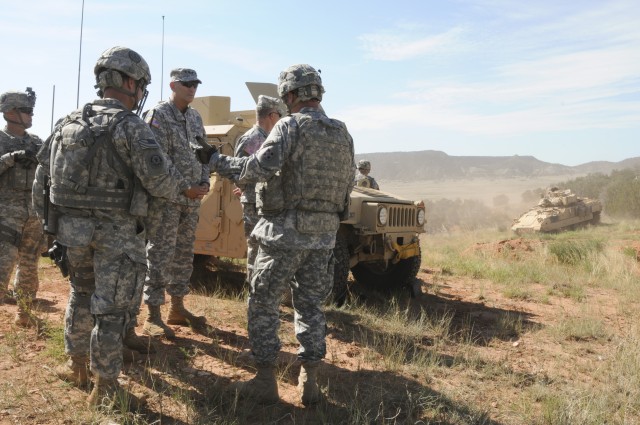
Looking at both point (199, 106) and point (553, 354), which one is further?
point (199, 106)

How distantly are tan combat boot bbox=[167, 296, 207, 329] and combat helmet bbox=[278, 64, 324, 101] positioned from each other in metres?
2.09

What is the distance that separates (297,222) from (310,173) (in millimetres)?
285

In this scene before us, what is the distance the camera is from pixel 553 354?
457 centimetres

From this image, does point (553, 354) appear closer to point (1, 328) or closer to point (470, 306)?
point (470, 306)

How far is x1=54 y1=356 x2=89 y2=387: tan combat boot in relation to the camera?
3.11 meters

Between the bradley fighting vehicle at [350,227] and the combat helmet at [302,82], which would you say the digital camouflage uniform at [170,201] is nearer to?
the combat helmet at [302,82]

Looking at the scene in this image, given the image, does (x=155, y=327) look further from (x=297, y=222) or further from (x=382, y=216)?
(x=382, y=216)

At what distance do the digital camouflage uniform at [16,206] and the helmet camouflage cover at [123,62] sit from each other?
164 cm

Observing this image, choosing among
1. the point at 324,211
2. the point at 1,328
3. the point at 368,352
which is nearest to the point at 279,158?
the point at 324,211

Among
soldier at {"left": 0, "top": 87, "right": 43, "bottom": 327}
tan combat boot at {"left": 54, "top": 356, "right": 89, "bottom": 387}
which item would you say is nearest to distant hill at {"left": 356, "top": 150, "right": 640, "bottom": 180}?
soldier at {"left": 0, "top": 87, "right": 43, "bottom": 327}

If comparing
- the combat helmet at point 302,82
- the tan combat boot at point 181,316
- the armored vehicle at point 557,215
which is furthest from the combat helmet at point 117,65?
the armored vehicle at point 557,215

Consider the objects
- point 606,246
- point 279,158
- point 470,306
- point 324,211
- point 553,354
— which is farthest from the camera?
point 606,246

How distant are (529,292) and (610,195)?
19975mm

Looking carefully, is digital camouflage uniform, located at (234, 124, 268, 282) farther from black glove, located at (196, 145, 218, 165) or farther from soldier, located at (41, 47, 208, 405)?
soldier, located at (41, 47, 208, 405)
